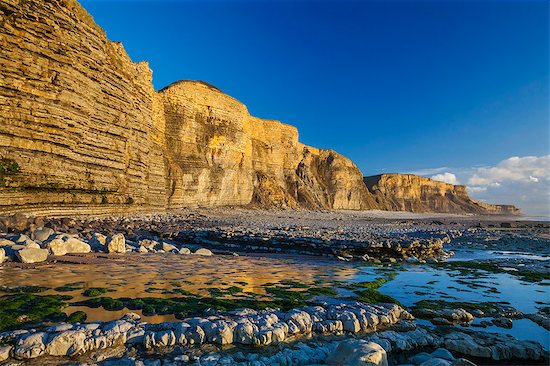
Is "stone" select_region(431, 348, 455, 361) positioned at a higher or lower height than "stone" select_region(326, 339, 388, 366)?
lower

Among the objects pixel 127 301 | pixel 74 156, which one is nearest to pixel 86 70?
pixel 74 156

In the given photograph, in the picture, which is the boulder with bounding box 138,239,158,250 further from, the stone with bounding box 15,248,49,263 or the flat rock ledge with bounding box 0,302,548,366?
the flat rock ledge with bounding box 0,302,548,366

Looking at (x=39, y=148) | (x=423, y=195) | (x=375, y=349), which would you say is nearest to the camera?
(x=375, y=349)

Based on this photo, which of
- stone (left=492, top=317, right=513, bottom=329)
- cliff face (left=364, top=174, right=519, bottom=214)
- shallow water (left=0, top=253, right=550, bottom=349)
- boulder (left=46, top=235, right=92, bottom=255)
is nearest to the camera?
stone (left=492, top=317, right=513, bottom=329)

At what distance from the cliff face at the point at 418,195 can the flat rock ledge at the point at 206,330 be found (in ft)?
285

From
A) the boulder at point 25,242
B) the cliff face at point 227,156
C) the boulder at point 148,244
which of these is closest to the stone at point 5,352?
the boulder at point 25,242

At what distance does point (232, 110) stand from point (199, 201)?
1471 cm

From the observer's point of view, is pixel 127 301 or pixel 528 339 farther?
pixel 127 301

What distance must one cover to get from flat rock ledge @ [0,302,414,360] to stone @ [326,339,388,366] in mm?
864

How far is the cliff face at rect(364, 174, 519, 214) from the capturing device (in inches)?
3850

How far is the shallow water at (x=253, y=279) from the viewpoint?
5938 mm

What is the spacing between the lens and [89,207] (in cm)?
1897

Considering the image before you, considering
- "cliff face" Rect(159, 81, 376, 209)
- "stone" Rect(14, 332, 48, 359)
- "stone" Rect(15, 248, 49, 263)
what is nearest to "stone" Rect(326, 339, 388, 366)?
"stone" Rect(14, 332, 48, 359)

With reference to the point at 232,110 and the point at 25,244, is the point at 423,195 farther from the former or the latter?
the point at 25,244
